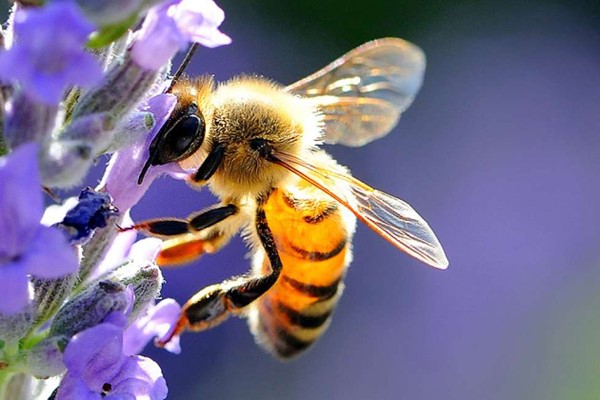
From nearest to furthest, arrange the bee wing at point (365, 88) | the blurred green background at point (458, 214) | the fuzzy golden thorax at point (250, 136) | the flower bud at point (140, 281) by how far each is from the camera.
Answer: the flower bud at point (140, 281), the fuzzy golden thorax at point (250, 136), the bee wing at point (365, 88), the blurred green background at point (458, 214)

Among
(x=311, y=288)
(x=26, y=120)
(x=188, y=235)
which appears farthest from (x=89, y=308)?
(x=311, y=288)

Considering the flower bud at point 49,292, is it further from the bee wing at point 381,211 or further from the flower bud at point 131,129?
the bee wing at point 381,211

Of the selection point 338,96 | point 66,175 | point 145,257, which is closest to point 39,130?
point 66,175

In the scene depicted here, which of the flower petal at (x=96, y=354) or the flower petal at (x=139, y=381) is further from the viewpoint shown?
the flower petal at (x=139, y=381)

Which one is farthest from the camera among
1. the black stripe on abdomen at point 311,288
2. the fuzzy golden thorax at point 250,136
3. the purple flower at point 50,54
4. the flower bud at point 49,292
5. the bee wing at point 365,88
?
the bee wing at point 365,88

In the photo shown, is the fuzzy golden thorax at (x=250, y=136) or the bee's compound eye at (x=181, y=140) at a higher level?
the fuzzy golden thorax at (x=250, y=136)

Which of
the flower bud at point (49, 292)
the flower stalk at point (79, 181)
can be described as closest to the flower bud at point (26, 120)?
the flower stalk at point (79, 181)
